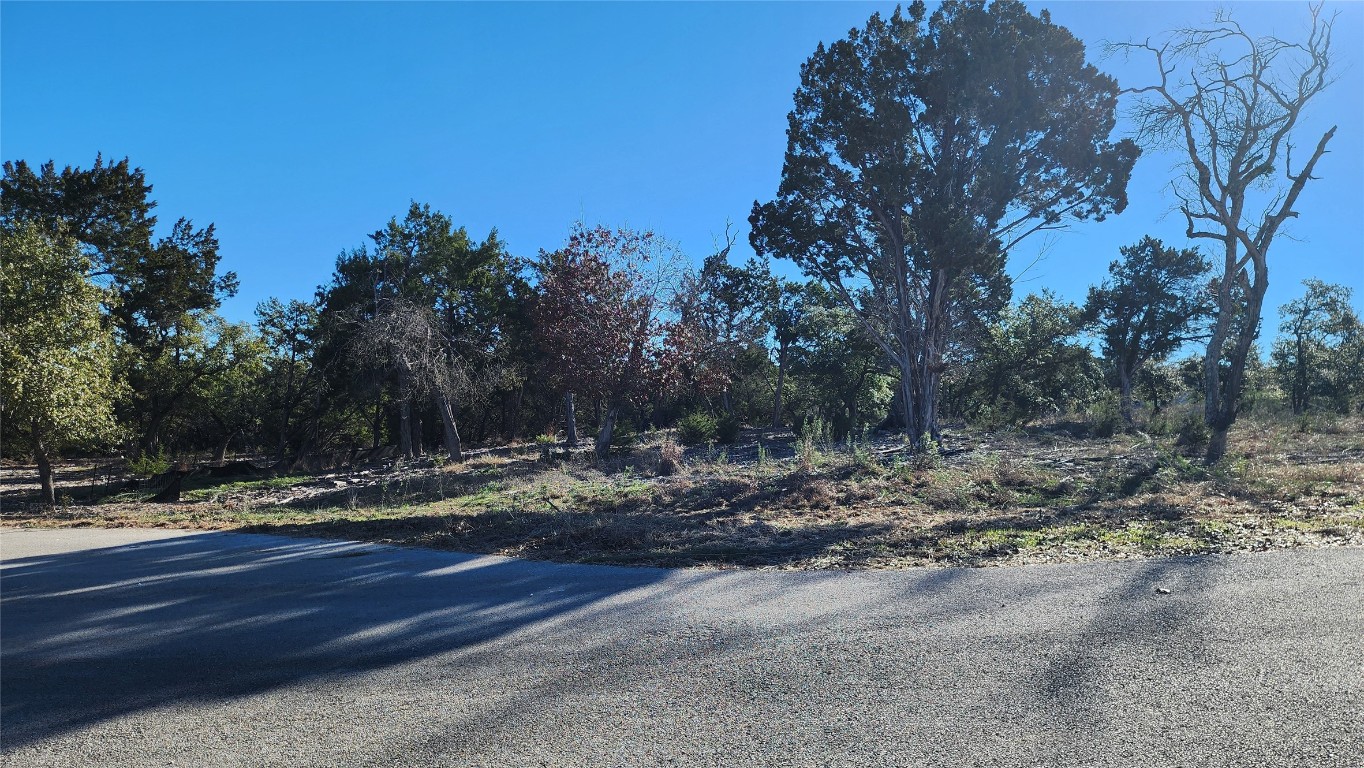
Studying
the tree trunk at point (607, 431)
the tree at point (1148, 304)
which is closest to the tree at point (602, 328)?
the tree trunk at point (607, 431)

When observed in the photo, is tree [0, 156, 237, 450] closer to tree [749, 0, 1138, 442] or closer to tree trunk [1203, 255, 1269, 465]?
tree [749, 0, 1138, 442]

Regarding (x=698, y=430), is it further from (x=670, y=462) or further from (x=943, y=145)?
(x=943, y=145)

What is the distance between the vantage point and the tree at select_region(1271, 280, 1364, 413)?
32.2 metres

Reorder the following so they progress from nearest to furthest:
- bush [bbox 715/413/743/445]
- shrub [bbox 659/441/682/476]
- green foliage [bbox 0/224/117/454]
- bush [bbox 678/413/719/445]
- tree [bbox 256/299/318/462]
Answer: shrub [bbox 659/441/682/476]
green foliage [bbox 0/224/117/454]
bush [bbox 678/413/719/445]
bush [bbox 715/413/743/445]
tree [bbox 256/299/318/462]

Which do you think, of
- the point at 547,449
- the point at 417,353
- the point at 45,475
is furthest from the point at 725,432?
the point at 45,475

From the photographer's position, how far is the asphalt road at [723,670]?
285 cm

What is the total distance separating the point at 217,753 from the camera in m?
3.04

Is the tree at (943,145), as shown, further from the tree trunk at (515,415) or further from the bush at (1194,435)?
the tree trunk at (515,415)

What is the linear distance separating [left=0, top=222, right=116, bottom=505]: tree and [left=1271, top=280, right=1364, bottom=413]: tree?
44.6 meters

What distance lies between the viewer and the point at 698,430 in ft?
73.3

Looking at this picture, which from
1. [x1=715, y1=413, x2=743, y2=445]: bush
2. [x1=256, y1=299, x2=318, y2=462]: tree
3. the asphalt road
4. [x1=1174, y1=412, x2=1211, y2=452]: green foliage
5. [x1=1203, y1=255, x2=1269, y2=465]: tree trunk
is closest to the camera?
the asphalt road

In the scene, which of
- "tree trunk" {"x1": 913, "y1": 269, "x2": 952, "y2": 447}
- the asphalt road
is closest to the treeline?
"tree trunk" {"x1": 913, "y1": 269, "x2": 952, "y2": 447}

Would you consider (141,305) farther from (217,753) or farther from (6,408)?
(217,753)

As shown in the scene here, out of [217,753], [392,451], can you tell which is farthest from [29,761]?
[392,451]
